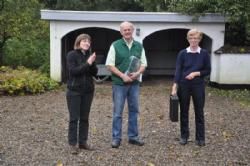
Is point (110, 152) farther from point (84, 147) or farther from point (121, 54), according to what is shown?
point (121, 54)

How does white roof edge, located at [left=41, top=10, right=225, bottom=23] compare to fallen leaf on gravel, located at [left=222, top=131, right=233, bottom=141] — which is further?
white roof edge, located at [left=41, top=10, right=225, bottom=23]

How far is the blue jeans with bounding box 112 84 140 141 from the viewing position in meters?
7.05

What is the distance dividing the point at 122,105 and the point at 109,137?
101 centimetres

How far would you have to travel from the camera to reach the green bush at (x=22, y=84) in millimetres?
13250

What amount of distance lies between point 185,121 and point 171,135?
861mm

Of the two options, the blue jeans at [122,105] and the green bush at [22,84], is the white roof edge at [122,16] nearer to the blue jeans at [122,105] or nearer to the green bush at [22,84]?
the green bush at [22,84]

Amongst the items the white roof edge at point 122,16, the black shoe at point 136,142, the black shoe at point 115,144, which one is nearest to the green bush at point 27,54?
the white roof edge at point 122,16

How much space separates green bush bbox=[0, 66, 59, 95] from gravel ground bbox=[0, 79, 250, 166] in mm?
942

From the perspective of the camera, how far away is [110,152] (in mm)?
6938

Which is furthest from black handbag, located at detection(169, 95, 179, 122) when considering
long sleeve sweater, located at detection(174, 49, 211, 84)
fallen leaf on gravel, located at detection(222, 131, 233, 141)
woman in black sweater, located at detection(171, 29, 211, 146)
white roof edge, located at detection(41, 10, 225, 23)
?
white roof edge, located at detection(41, 10, 225, 23)

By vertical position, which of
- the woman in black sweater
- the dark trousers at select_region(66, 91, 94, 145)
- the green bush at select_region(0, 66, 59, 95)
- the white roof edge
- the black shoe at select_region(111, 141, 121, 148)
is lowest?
the green bush at select_region(0, 66, 59, 95)

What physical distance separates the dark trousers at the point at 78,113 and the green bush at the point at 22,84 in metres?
6.58

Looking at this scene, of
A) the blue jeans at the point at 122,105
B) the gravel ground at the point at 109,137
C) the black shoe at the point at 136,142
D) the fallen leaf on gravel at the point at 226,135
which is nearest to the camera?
the gravel ground at the point at 109,137

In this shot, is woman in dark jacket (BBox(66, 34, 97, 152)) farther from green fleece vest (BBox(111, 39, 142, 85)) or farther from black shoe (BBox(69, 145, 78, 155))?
green fleece vest (BBox(111, 39, 142, 85))
